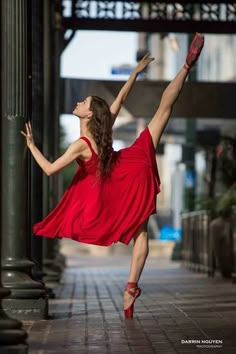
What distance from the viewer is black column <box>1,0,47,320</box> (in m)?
9.58

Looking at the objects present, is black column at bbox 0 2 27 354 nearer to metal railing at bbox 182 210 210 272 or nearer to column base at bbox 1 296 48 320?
column base at bbox 1 296 48 320

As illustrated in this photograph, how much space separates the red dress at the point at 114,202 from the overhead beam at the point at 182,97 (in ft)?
35.6

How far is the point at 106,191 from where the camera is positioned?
32.2 ft

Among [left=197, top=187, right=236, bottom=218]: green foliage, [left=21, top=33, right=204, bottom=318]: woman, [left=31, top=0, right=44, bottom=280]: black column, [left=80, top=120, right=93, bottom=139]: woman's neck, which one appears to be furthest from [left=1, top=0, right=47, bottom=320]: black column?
[left=197, top=187, right=236, bottom=218]: green foliage

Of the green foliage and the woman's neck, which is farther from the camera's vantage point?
the green foliage

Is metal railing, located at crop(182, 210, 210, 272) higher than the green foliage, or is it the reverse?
the green foliage

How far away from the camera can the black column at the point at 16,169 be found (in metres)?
9.58

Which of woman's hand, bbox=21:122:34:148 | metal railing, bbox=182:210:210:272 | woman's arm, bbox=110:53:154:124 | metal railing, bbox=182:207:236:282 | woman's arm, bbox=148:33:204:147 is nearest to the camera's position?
woman's hand, bbox=21:122:34:148

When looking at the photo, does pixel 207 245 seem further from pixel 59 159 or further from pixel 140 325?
pixel 140 325

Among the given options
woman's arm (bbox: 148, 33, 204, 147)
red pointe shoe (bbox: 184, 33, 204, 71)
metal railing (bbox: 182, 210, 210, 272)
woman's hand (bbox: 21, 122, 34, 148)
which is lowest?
metal railing (bbox: 182, 210, 210, 272)

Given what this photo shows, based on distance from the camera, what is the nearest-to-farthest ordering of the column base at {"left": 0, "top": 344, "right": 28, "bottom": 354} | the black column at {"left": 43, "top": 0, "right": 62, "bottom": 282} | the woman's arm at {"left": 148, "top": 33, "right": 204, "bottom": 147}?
the column base at {"left": 0, "top": 344, "right": 28, "bottom": 354}
the woman's arm at {"left": 148, "top": 33, "right": 204, "bottom": 147}
the black column at {"left": 43, "top": 0, "right": 62, "bottom": 282}

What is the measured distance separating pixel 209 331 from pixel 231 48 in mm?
48514

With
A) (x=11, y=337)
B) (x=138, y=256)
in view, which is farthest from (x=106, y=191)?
(x=11, y=337)

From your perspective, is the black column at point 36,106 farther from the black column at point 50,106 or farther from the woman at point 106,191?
the black column at point 50,106
